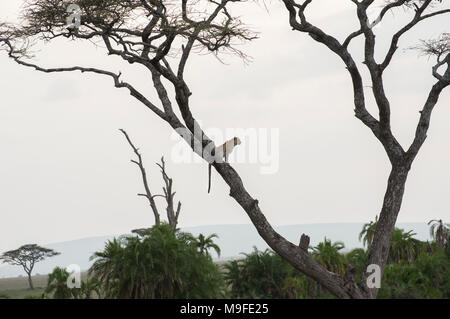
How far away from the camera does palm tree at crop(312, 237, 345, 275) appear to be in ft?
64.0

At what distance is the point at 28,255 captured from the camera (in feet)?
166

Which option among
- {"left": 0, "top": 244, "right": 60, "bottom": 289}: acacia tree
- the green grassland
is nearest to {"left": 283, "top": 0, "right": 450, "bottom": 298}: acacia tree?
the green grassland

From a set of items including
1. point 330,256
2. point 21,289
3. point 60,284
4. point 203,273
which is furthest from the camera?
point 21,289

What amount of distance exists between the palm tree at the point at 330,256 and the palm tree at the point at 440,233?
6.93 metres

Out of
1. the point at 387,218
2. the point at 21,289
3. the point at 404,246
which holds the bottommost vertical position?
the point at 21,289

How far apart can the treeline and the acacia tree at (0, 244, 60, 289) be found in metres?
33.2

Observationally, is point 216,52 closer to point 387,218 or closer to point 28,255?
point 387,218

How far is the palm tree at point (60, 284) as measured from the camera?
16156 mm

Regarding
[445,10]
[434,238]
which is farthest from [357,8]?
[434,238]

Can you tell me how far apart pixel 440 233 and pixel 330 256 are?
27.8 ft
